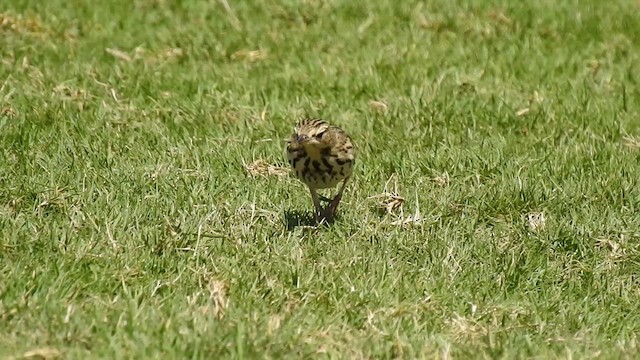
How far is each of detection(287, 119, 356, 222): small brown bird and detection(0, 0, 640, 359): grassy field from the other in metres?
0.30

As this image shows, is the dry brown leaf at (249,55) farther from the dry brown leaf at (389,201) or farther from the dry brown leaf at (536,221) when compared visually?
the dry brown leaf at (536,221)

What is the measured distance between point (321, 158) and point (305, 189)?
0.87 metres

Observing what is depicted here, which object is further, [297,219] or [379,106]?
[379,106]

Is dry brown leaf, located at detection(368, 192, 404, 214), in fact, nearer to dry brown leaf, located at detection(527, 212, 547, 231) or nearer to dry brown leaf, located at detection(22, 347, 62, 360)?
dry brown leaf, located at detection(527, 212, 547, 231)

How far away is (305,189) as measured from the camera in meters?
9.03

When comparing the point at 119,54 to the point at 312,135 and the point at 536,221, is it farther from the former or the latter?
the point at 536,221

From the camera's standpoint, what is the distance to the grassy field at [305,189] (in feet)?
21.7

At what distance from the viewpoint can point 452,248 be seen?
7.92 m

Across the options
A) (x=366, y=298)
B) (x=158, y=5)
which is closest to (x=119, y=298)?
(x=366, y=298)

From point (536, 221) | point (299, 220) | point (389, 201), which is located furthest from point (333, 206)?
point (536, 221)

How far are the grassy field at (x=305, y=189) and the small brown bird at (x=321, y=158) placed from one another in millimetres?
298

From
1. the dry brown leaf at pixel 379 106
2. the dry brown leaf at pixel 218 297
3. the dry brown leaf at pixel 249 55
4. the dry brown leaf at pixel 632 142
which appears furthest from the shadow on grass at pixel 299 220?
the dry brown leaf at pixel 249 55

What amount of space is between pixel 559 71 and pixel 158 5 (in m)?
4.17

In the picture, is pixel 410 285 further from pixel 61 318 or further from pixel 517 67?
pixel 517 67
